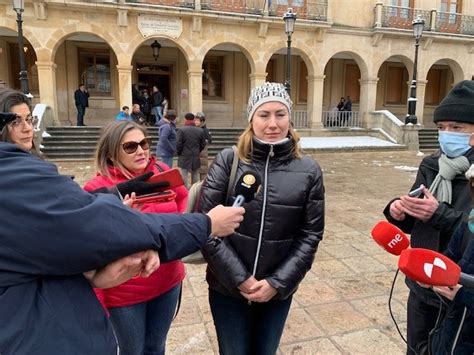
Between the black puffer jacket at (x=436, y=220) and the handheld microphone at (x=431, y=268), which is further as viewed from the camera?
the black puffer jacket at (x=436, y=220)

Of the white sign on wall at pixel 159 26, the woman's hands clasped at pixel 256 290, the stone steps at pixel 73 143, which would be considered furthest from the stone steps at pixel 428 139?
the woman's hands clasped at pixel 256 290

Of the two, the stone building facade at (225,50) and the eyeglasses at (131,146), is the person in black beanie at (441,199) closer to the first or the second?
the eyeglasses at (131,146)

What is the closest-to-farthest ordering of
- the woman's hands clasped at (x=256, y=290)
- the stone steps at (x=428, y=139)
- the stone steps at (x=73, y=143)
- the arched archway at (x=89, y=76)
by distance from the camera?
the woman's hands clasped at (x=256, y=290), the stone steps at (x=73, y=143), the arched archway at (x=89, y=76), the stone steps at (x=428, y=139)

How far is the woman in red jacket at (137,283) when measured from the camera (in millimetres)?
1921

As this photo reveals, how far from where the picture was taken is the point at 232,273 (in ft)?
6.09

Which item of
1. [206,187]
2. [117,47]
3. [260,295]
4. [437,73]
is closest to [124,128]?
[206,187]

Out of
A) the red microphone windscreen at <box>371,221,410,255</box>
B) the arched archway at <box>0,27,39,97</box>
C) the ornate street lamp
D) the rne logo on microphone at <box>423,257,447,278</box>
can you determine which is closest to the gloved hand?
the red microphone windscreen at <box>371,221,410,255</box>

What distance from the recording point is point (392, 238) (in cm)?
166

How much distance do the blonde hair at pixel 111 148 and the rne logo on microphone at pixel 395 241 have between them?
1396 mm

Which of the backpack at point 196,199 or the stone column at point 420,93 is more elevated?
the stone column at point 420,93

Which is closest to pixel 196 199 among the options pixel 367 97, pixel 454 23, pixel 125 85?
pixel 125 85

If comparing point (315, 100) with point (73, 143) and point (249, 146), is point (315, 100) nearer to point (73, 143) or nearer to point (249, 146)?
point (73, 143)

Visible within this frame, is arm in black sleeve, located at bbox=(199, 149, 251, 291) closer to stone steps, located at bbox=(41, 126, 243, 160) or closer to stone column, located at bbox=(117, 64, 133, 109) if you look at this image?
stone steps, located at bbox=(41, 126, 243, 160)

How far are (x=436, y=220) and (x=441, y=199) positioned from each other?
180 mm
